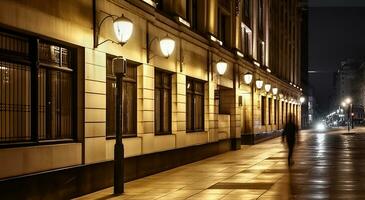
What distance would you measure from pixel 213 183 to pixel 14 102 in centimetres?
680

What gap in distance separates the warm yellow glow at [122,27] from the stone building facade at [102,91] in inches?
20.6

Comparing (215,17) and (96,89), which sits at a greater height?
(215,17)

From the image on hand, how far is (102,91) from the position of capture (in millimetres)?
16500

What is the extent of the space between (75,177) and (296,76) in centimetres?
5943

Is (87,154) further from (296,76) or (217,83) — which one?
(296,76)

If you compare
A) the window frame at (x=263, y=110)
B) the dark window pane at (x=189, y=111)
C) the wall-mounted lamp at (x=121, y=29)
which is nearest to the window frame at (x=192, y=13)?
the dark window pane at (x=189, y=111)

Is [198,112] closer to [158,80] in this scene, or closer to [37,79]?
[158,80]

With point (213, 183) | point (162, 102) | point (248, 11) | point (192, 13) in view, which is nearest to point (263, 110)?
point (248, 11)

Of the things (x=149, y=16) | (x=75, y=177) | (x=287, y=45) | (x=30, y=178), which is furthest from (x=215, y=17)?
(x=287, y=45)

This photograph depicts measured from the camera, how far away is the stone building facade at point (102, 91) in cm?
1289

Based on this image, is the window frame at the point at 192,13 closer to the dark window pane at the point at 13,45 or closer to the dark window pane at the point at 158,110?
the dark window pane at the point at 158,110

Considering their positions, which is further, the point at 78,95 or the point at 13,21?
the point at 78,95

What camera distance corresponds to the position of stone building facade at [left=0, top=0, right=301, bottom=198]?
12.9 meters

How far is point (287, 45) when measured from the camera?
64.8 meters
